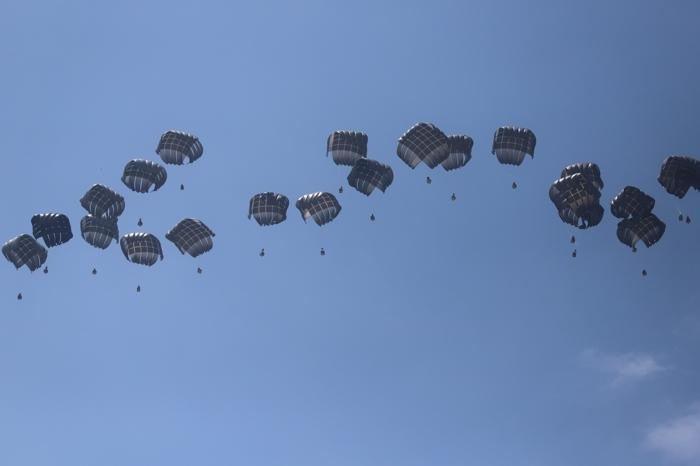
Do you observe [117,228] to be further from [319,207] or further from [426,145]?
[426,145]

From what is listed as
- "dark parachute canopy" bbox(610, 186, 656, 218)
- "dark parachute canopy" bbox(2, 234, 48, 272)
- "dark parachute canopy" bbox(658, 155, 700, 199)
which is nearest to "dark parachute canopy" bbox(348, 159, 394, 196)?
"dark parachute canopy" bbox(610, 186, 656, 218)

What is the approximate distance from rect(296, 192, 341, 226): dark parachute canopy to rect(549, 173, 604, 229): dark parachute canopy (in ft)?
67.2

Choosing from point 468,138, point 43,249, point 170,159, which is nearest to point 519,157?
point 468,138

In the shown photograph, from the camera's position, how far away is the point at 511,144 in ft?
412

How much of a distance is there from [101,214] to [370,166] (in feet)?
84.3

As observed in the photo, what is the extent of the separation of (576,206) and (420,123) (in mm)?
15935

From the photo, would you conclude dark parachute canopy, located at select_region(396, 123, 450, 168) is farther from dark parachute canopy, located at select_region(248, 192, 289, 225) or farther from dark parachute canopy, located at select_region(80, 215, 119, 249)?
dark parachute canopy, located at select_region(80, 215, 119, 249)

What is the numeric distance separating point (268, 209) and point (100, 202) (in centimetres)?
1581

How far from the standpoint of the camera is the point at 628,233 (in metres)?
123

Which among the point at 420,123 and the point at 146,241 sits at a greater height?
the point at 420,123

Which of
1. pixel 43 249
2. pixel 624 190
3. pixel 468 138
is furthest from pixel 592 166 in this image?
pixel 43 249

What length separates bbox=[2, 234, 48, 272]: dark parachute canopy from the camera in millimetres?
125812

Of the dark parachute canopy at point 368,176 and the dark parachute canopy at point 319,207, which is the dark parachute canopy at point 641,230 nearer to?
the dark parachute canopy at point 368,176

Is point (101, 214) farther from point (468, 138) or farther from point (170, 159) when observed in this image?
point (468, 138)
